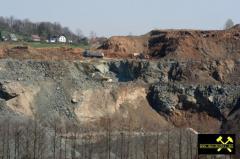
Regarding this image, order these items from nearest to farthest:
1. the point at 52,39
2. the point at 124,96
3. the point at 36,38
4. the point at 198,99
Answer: the point at 124,96, the point at 198,99, the point at 52,39, the point at 36,38

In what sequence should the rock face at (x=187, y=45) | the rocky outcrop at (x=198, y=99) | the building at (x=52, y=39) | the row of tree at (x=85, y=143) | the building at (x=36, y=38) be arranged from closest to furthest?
the row of tree at (x=85, y=143), the rocky outcrop at (x=198, y=99), the rock face at (x=187, y=45), the building at (x=36, y=38), the building at (x=52, y=39)

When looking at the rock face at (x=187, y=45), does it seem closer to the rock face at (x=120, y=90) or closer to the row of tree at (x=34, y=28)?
the rock face at (x=120, y=90)

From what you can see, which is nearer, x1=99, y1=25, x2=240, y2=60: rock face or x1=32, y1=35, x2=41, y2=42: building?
x1=99, y1=25, x2=240, y2=60: rock face

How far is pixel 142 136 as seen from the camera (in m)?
51.6

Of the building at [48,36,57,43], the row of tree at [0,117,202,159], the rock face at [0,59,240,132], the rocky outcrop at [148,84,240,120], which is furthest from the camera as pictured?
the building at [48,36,57,43]

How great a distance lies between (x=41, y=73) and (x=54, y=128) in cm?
1164

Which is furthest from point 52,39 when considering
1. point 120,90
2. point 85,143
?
point 85,143

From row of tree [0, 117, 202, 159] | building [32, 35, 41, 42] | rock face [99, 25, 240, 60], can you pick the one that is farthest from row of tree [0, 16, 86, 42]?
Result: row of tree [0, 117, 202, 159]

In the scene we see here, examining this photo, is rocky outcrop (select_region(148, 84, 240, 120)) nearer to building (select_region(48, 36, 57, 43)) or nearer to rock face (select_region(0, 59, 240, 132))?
rock face (select_region(0, 59, 240, 132))

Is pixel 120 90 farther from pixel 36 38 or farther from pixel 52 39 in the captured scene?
pixel 36 38

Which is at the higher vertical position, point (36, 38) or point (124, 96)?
point (36, 38)

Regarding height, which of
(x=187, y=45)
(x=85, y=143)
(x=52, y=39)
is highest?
(x=187, y=45)

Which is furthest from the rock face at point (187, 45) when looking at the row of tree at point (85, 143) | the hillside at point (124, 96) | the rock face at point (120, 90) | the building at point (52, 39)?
the building at point (52, 39)

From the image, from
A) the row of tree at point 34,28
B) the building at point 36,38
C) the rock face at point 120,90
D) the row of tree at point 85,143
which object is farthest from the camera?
the row of tree at point 34,28
